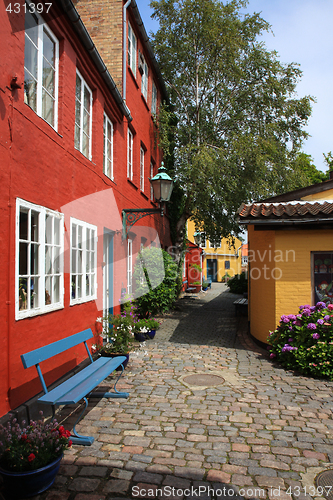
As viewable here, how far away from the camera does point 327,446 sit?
3791 mm

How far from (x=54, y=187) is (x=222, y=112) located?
13764 mm

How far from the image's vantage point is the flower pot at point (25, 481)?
2822 millimetres

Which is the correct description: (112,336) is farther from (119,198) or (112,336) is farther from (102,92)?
(102,92)

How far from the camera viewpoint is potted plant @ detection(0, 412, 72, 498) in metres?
2.84

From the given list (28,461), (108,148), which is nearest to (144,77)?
(108,148)

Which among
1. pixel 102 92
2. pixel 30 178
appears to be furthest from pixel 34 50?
pixel 102 92

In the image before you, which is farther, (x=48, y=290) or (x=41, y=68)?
(x=48, y=290)

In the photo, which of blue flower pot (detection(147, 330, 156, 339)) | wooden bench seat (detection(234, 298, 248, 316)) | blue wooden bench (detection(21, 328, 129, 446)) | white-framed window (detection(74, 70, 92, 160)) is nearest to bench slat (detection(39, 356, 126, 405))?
blue wooden bench (detection(21, 328, 129, 446))

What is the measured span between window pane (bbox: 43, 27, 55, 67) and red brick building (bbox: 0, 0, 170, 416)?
0.01 metres

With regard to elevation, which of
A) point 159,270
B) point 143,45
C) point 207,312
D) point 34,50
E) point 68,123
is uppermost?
point 143,45

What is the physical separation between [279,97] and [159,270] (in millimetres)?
10928

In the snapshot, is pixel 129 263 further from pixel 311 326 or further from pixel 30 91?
pixel 30 91

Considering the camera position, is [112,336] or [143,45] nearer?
[112,336]

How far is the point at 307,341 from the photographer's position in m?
6.46
